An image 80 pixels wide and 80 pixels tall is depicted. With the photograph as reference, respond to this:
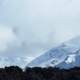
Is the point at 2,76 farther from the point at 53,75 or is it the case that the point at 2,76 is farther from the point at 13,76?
the point at 53,75

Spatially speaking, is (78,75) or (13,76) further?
(13,76)

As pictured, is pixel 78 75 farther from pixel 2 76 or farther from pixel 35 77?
pixel 2 76

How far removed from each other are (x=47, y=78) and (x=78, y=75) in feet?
28.7

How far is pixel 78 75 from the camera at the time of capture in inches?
3723

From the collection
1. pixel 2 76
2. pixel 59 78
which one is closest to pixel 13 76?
pixel 2 76

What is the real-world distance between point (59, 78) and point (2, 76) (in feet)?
41.3

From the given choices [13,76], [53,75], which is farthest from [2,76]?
[53,75]

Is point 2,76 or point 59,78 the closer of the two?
point 59,78

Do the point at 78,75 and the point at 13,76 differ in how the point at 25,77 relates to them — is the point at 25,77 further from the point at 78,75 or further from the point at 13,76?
the point at 78,75

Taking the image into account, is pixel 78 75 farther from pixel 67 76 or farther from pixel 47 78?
pixel 47 78

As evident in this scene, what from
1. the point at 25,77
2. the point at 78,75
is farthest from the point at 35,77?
the point at 78,75

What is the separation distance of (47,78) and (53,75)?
2864 mm

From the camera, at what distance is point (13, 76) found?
104 m

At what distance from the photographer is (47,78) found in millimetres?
101312
